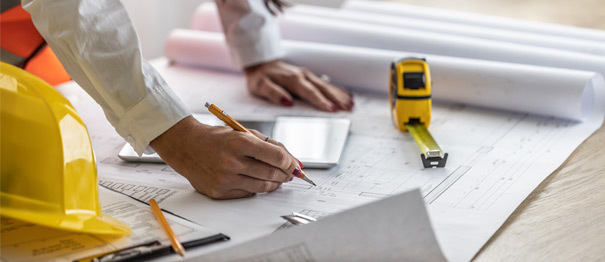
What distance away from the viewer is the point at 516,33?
1.45 metres

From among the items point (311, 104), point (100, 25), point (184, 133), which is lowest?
point (311, 104)

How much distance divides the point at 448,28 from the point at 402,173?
63cm

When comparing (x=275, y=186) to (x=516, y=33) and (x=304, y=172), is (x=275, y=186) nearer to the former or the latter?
(x=304, y=172)

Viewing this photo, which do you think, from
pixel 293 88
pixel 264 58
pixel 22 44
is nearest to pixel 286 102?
pixel 293 88

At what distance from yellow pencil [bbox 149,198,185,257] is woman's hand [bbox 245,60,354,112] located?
0.50 metres

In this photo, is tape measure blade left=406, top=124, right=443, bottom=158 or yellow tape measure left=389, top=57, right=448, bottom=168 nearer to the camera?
Answer: tape measure blade left=406, top=124, right=443, bottom=158

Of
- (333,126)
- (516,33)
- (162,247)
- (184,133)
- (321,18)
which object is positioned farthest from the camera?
(321,18)

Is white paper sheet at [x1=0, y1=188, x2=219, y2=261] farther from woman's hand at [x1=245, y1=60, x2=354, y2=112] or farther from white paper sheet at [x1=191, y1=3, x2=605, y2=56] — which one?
white paper sheet at [x1=191, y1=3, x2=605, y2=56]

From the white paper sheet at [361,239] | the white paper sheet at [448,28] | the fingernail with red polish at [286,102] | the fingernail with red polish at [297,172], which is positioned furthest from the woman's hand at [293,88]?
the white paper sheet at [361,239]

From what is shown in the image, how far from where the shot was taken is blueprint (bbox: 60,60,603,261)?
839 mm

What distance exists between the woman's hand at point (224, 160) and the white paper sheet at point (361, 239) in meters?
0.19

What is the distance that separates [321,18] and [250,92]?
342mm

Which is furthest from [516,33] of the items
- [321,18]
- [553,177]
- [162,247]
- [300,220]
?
[162,247]

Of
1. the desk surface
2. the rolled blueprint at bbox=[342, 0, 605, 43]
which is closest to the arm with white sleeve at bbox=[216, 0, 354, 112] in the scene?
the rolled blueprint at bbox=[342, 0, 605, 43]
